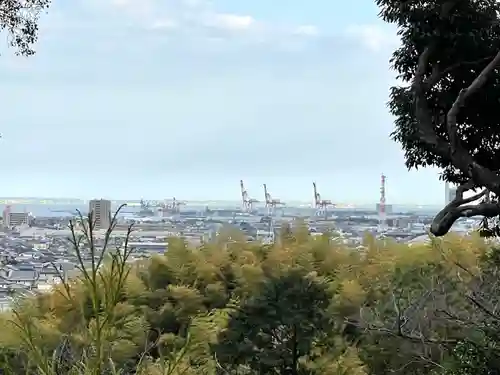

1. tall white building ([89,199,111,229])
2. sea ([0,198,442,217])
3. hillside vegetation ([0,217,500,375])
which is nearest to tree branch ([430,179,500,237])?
hillside vegetation ([0,217,500,375])

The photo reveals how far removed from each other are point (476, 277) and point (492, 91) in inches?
47.9

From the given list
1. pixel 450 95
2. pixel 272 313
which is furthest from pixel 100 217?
pixel 272 313

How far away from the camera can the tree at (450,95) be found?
12.6 ft

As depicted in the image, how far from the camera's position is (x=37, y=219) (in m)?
5.84

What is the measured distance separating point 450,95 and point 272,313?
1788mm

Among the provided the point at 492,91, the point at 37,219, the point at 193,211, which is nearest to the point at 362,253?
the point at 193,211

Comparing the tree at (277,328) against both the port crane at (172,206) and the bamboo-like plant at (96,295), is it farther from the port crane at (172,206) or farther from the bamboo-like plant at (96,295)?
the bamboo-like plant at (96,295)

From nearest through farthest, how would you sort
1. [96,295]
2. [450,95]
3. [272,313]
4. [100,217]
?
[96,295] → [100,217] → [450,95] → [272,313]

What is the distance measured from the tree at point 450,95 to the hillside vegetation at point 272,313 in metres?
0.60

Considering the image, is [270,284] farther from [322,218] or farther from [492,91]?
[322,218]

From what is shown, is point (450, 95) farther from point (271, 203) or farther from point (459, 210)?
point (271, 203)

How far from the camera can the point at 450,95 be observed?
4.17 m

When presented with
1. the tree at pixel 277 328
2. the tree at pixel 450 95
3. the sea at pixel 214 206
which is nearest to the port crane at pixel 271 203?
the sea at pixel 214 206

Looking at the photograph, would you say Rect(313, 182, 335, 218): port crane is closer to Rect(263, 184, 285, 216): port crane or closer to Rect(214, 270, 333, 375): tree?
Rect(263, 184, 285, 216): port crane
